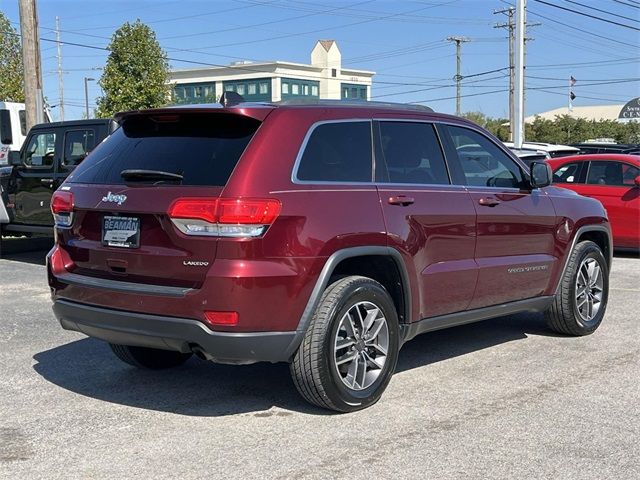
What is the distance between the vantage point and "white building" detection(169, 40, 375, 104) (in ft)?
307

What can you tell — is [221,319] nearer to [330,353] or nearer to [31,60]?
[330,353]

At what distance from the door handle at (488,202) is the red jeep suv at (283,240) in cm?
1

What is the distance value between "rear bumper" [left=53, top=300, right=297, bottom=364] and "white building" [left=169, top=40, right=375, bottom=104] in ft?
282

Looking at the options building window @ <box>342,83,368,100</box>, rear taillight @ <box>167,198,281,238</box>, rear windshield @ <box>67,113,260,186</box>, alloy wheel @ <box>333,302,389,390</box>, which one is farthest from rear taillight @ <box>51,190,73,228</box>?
building window @ <box>342,83,368,100</box>

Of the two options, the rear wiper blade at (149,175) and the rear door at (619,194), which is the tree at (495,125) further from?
the rear wiper blade at (149,175)

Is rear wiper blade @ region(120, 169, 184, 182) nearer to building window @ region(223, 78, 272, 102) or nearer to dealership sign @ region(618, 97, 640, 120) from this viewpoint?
dealership sign @ region(618, 97, 640, 120)

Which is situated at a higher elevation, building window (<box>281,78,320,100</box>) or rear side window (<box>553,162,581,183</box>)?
building window (<box>281,78,320,100</box>)

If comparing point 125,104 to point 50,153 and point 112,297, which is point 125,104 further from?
point 112,297

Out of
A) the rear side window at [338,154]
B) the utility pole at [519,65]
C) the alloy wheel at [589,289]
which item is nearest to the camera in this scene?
the rear side window at [338,154]

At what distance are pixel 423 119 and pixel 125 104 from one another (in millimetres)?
32843

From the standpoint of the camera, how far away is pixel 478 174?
234 inches

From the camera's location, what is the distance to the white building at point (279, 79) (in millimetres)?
93438

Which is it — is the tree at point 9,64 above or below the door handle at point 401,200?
above

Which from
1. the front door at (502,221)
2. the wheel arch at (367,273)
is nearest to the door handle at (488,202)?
the front door at (502,221)
